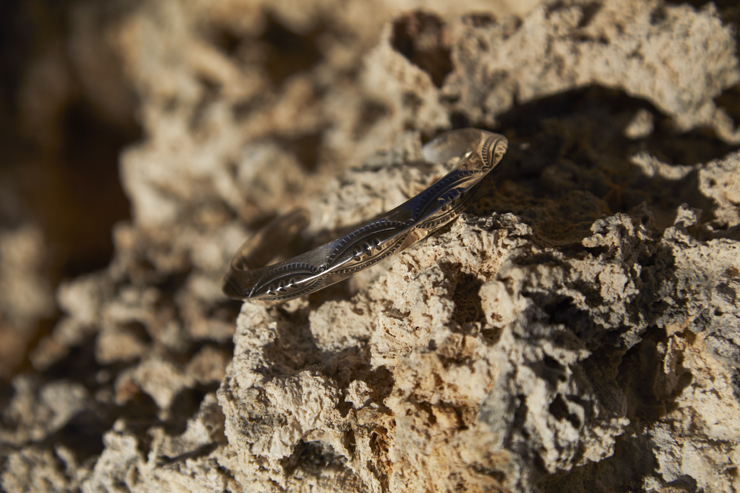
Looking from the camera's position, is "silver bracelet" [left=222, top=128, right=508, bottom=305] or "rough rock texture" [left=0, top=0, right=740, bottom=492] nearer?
"rough rock texture" [left=0, top=0, right=740, bottom=492]

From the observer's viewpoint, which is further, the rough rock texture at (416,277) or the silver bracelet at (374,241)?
the silver bracelet at (374,241)

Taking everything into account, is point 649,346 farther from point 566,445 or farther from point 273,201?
point 273,201

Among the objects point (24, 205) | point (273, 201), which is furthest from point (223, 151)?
point (24, 205)

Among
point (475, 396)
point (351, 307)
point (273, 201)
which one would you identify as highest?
point (273, 201)

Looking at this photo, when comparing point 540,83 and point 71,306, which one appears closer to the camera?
point 540,83
